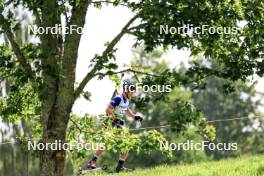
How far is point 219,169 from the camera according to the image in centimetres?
1571

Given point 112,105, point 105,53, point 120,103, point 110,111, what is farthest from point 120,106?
point 105,53

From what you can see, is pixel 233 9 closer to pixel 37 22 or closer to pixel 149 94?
pixel 149 94

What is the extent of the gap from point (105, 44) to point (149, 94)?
177 centimetres

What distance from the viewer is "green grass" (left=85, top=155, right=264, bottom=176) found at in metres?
15.0

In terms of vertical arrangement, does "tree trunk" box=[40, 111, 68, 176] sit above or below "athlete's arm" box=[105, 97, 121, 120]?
below

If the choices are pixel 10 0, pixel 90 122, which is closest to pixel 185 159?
pixel 90 122

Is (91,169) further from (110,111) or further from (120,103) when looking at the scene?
(110,111)

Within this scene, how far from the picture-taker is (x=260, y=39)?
12.6 m

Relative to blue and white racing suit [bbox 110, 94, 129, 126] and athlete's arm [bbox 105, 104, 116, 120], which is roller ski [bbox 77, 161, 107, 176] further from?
athlete's arm [bbox 105, 104, 116, 120]

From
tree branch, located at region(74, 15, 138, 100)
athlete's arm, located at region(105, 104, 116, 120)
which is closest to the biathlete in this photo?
athlete's arm, located at region(105, 104, 116, 120)

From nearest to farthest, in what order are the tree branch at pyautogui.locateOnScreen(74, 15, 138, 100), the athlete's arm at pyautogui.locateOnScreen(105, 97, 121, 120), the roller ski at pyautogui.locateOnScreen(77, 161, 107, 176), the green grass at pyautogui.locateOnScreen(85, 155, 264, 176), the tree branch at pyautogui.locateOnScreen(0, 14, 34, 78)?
the tree branch at pyautogui.locateOnScreen(0, 14, 34, 78), the tree branch at pyautogui.locateOnScreen(74, 15, 138, 100), the athlete's arm at pyautogui.locateOnScreen(105, 97, 121, 120), the green grass at pyautogui.locateOnScreen(85, 155, 264, 176), the roller ski at pyautogui.locateOnScreen(77, 161, 107, 176)

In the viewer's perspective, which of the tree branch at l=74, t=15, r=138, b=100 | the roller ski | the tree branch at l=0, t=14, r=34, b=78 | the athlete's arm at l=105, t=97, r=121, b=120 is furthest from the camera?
the roller ski

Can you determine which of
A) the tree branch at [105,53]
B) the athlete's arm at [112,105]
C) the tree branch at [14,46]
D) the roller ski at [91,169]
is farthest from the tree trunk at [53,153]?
the roller ski at [91,169]

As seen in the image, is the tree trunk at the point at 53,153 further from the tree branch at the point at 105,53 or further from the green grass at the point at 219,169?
the green grass at the point at 219,169
